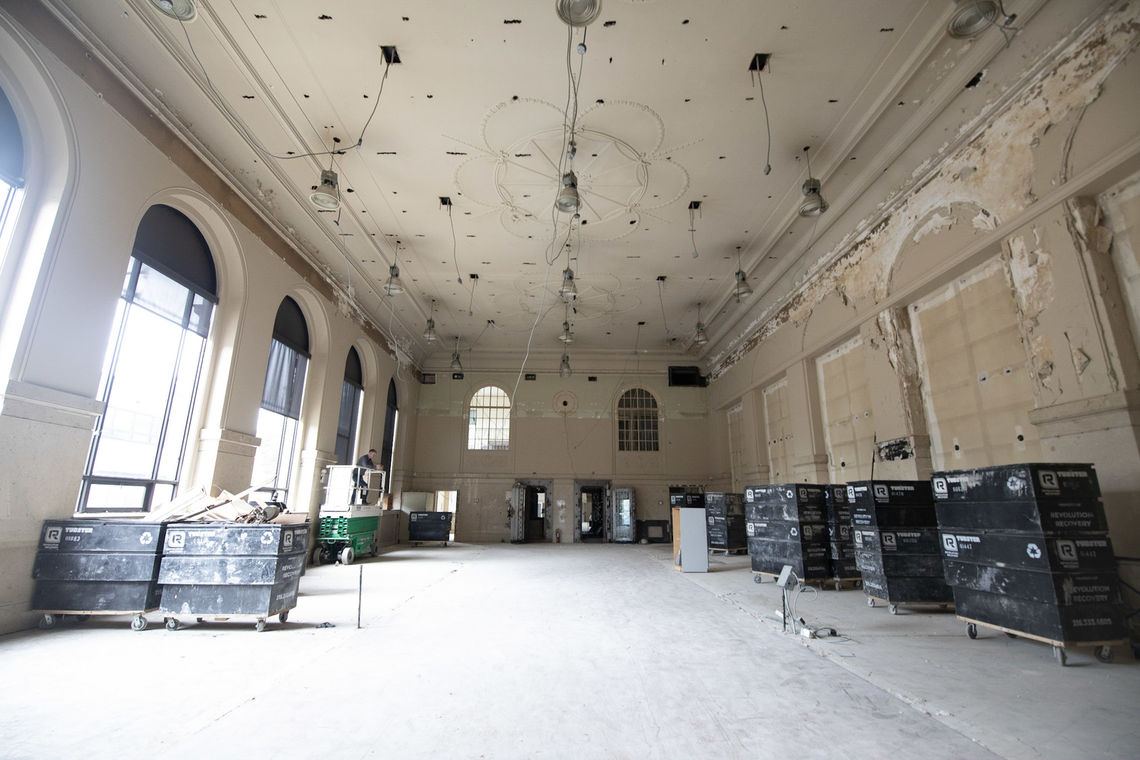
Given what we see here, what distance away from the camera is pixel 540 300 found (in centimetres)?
1167

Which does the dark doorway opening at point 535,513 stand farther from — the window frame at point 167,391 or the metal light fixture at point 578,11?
the metal light fixture at point 578,11

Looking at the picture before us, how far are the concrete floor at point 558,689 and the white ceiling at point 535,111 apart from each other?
5.49 meters

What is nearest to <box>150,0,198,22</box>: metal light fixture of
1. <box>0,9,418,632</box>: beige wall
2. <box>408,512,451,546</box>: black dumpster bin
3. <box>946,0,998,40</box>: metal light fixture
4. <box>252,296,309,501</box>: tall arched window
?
<box>0,9,418,632</box>: beige wall

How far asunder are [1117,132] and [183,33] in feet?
27.9

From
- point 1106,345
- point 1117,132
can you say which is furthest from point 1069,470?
point 1117,132

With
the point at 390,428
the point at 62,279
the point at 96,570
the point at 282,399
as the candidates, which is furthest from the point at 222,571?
the point at 390,428

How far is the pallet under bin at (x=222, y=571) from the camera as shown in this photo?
4086mm

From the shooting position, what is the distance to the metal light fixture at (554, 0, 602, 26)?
163 inches

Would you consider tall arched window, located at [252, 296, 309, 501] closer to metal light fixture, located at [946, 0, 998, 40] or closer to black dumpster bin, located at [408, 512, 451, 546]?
black dumpster bin, located at [408, 512, 451, 546]

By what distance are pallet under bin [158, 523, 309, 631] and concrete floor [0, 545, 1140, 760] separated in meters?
0.18

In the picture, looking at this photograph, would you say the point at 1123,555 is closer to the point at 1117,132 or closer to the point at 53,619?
the point at 1117,132

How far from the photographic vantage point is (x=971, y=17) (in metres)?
4.03

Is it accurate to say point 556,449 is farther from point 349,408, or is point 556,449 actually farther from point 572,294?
point 572,294

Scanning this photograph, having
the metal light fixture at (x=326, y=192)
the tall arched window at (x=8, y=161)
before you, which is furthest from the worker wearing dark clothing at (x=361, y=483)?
the tall arched window at (x=8, y=161)
